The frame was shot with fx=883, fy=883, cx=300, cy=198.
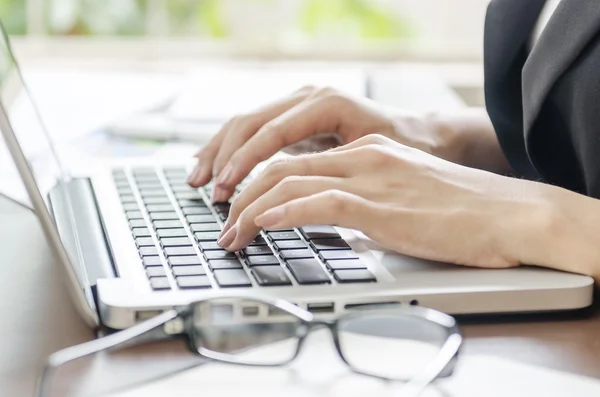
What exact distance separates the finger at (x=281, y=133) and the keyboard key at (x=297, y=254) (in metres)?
0.16

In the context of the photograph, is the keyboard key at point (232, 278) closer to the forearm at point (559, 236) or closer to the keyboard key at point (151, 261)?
the keyboard key at point (151, 261)

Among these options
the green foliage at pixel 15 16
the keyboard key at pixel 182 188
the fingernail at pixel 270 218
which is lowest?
the green foliage at pixel 15 16

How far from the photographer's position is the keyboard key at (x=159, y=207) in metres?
0.74

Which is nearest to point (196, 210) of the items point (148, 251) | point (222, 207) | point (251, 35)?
point (222, 207)

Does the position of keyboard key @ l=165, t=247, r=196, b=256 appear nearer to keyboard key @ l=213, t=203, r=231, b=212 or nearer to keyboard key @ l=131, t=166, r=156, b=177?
keyboard key @ l=213, t=203, r=231, b=212

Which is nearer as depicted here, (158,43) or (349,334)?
(349,334)

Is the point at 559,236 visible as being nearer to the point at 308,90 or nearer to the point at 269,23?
the point at 308,90

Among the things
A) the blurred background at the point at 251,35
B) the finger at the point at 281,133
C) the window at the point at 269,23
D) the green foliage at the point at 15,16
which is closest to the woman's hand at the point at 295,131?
the finger at the point at 281,133

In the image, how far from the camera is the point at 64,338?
20.6 inches

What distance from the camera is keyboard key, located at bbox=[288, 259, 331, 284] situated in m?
0.56

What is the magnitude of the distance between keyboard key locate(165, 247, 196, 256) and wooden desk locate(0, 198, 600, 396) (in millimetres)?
83

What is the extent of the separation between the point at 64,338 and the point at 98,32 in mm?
1421

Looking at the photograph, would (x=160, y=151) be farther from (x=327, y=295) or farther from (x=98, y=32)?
(x=98, y=32)

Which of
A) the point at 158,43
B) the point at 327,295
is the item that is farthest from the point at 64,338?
the point at 158,43
